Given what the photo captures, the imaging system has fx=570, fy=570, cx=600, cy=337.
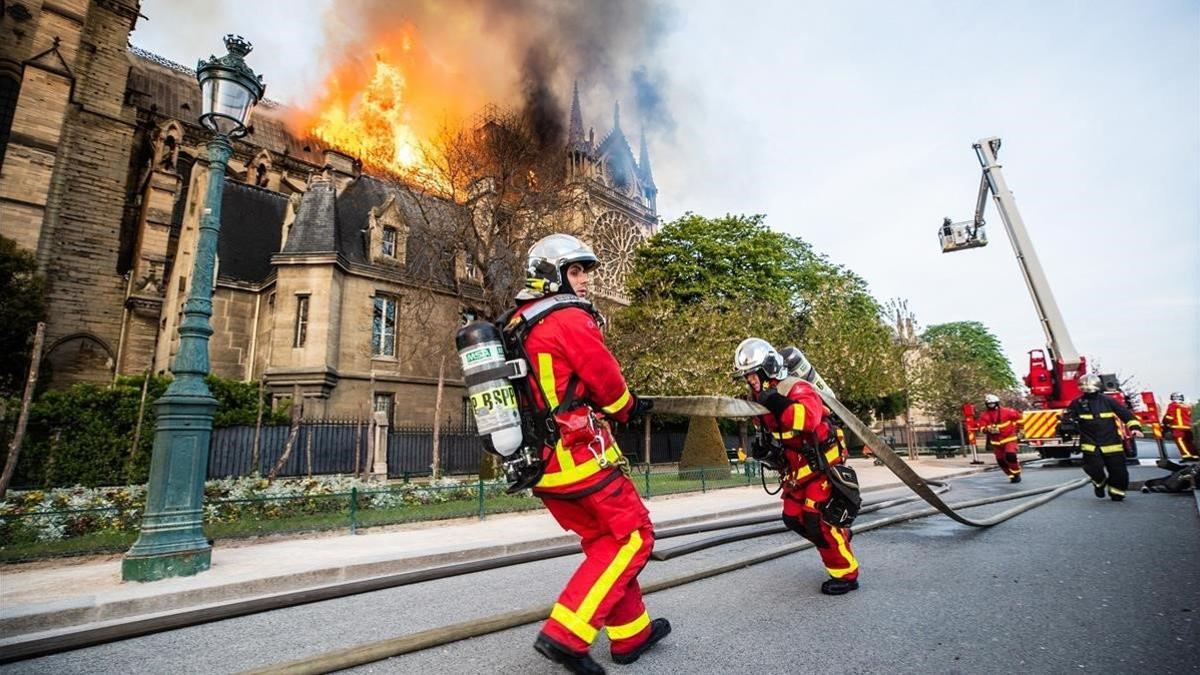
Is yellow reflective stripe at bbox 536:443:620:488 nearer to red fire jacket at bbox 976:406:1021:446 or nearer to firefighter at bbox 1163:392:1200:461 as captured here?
red fire jacket at bbox 976:406:1021:446

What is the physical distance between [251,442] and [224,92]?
505 inches

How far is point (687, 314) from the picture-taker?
25.5 meters

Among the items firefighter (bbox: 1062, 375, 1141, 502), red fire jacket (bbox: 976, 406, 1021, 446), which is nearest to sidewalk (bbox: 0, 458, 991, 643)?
firefighter (bbox: 1062, 375, 1141, 502)

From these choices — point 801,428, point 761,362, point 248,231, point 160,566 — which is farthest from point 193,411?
point 248,231

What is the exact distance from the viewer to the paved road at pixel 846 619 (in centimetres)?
302

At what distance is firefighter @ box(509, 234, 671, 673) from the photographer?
9.36ft

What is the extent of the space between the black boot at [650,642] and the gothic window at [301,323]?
64.9 ft

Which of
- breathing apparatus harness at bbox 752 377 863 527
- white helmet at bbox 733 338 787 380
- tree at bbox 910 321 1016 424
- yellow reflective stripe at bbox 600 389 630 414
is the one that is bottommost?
breathing apparatus harness at bbox 752 377 863 527

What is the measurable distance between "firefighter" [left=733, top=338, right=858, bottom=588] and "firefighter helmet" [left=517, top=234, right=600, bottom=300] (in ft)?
5.86

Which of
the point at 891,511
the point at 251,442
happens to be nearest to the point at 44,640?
the point at 891,511

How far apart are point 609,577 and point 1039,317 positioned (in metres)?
19.7

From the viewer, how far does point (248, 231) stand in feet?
83.6

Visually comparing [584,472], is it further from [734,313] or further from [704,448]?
[734,313]

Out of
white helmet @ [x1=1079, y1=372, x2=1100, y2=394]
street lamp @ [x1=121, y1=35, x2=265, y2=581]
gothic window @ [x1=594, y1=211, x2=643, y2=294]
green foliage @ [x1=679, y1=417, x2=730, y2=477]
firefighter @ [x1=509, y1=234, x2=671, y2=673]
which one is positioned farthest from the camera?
gothic window @ [x1=594, y1=211, x2=643, y2=294]
